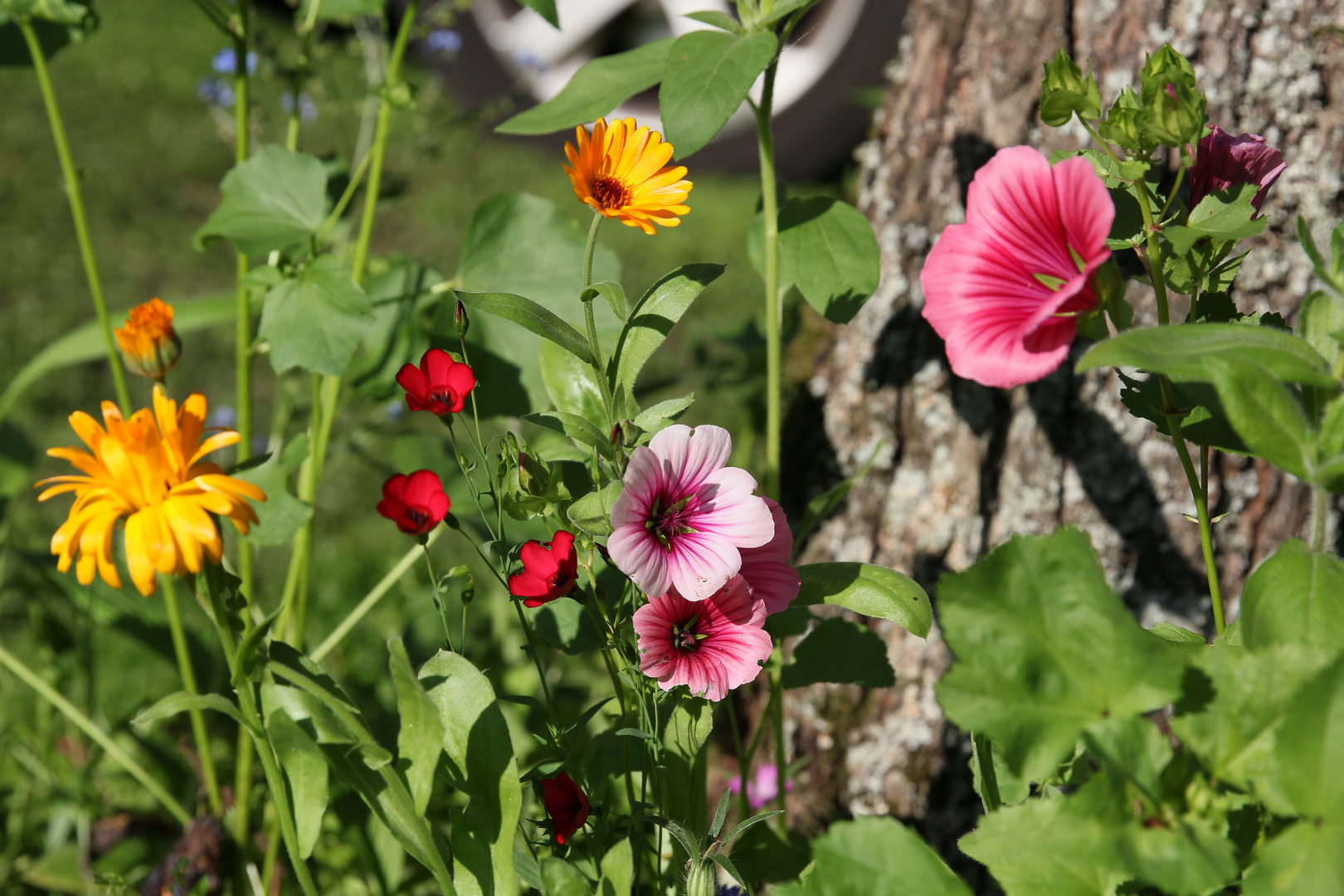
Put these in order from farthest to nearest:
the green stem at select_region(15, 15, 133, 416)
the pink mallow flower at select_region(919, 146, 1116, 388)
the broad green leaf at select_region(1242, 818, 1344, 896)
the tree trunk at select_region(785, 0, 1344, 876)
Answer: the tree trunk at select_region(785, 0, 1344, 876), the green stem at select_region(15, 15, 133, 416), the pink mallow flower at select_region(919, 146, 1116, 388), the broad green leaf at select_region(1242, 818, 1344, 896)

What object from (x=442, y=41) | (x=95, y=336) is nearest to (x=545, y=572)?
(x=95, y=336)

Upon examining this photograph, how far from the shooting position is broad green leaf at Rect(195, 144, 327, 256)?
94 cm

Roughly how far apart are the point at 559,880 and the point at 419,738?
0.13m

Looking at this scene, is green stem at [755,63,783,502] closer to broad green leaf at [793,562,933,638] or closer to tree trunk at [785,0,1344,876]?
broad green leaf at [793,562,933,638]

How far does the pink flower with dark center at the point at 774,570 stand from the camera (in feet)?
2.13

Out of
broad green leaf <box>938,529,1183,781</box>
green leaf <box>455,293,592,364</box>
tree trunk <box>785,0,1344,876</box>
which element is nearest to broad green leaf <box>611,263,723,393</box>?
green leaf <box>455,293,592,364</box>

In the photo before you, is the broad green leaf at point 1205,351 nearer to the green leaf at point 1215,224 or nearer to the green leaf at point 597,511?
the green leaf at point 1215,224

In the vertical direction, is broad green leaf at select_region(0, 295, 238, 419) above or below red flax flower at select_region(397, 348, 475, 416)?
below

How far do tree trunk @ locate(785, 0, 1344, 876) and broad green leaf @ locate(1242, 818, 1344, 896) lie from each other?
60cm

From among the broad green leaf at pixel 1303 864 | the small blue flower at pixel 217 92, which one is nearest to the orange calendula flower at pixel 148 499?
the broad green leaf at pixel 1303 864

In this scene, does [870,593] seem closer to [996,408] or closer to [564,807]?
[564,807]

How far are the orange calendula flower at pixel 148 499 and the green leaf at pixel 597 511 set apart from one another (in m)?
0.19

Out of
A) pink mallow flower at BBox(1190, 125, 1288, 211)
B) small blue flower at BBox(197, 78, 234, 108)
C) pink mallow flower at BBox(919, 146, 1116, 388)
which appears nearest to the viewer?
pink mallow flower at BBox(919, 146, 1116, 388)

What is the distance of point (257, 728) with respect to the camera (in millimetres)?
640
